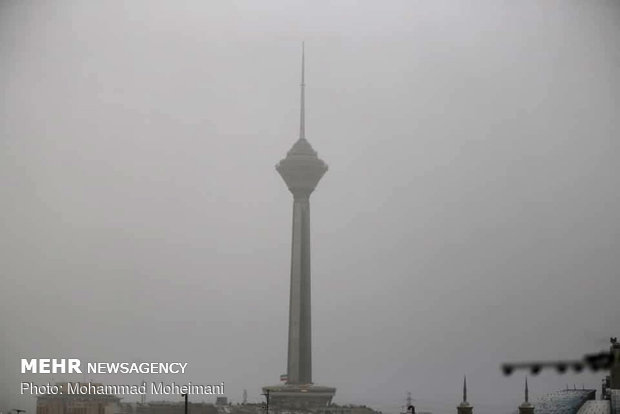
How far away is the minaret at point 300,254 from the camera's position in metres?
173

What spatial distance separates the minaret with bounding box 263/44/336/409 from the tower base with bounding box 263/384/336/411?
2.92 ft

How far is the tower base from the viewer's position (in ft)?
526

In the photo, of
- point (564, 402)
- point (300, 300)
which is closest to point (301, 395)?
point (300, 300)

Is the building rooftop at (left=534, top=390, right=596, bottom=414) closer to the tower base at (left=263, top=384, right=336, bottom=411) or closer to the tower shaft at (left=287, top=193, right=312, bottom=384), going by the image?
the tower base at (left=263, top=384, right=336, bottom=411)

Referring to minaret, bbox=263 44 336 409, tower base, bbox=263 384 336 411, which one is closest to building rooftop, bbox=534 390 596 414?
tower base, bbox=263 384 336 411

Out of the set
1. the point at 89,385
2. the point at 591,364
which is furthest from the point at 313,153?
the point at 591,364

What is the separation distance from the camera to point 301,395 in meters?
168

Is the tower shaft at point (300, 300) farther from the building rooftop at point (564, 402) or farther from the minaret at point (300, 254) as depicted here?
the building rooftop at point (564, 402)

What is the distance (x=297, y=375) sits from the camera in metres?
176


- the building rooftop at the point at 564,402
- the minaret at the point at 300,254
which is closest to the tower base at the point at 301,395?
the minaret at the point at 300,254

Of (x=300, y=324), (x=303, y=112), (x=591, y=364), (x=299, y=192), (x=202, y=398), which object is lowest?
(x=591, y=364)

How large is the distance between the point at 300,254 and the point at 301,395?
1868 centimetres

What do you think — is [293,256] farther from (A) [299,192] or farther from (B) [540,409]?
(B) [540,409]

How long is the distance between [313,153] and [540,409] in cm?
9033
